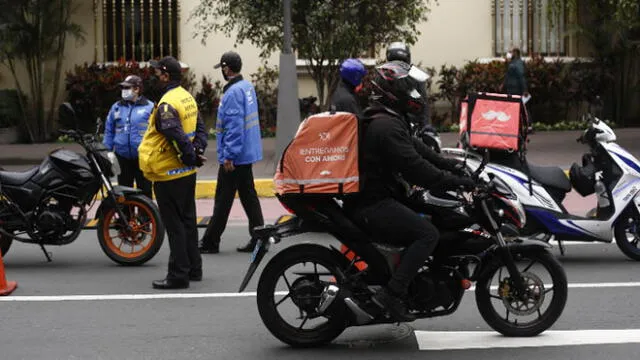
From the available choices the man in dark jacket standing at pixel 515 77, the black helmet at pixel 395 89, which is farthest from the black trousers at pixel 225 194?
the man in dark jacket standing at pixel 515 77

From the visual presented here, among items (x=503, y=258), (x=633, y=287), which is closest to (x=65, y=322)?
(x=503, y=258)

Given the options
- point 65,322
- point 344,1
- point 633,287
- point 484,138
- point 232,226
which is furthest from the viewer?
point 344,1

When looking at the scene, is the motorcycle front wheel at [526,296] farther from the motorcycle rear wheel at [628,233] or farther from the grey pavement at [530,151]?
the grey pavement at [530,151]

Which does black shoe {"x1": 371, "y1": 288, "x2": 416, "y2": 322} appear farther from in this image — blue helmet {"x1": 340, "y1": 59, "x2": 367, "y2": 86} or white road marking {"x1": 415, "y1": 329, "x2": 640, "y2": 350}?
blue helmet {"x1": 340, "y1": 59, "x2": 367, "y2": 86}

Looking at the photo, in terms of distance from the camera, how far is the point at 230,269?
10070mm

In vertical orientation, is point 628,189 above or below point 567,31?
below

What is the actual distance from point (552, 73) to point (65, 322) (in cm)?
1578

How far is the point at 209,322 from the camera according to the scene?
25.9 feet

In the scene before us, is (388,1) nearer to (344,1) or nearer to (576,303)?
(344,1)

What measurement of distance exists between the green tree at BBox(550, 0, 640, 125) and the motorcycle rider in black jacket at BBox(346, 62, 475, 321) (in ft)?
50.5

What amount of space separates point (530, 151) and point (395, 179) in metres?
11.8

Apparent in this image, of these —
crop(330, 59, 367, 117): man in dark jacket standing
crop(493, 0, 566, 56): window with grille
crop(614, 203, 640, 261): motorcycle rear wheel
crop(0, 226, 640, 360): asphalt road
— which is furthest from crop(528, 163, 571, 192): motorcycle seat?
crop(493, 0, 566, 56): window with grille

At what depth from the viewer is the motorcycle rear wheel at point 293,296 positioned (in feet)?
22.7

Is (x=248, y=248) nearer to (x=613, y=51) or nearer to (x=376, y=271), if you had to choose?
(x=376, y=271)
